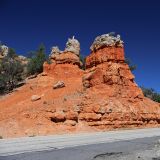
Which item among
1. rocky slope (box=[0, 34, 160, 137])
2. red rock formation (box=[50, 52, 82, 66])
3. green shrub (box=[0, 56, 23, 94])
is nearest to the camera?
rocky slope (box=[0, 34, 160, 137])

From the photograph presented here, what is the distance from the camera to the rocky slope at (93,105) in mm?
27406

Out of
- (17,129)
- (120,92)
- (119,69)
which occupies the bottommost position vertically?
(17,129)

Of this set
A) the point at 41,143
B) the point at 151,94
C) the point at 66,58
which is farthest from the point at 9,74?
the point at 41,143

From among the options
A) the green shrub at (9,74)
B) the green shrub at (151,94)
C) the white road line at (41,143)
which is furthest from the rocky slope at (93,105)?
the green shrub at (151,94)

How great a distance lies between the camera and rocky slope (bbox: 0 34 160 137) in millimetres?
27406

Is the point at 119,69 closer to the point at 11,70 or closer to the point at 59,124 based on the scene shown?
the point at 59,124

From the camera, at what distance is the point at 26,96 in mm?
42969

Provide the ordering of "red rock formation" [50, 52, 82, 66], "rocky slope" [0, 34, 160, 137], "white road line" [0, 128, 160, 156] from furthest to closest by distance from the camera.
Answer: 1. "red rock formation" [50, 52, 82, 66]
2. "rocky slope" [0, 34, 160, 137]
3. "white road line" [0, 128, 160, 156]

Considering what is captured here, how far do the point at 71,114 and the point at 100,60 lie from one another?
389 inches

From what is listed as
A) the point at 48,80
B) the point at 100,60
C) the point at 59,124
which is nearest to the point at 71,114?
the point at 59,124

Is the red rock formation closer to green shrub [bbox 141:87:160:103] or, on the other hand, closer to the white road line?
green shrub [bbox 141:87:160:103]

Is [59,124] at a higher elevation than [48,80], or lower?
lower

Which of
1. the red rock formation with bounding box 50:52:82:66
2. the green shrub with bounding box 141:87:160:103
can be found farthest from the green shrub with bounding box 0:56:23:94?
the green shrub with bounding box 141:87:160:103

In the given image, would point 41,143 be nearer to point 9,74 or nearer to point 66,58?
point 66,58
